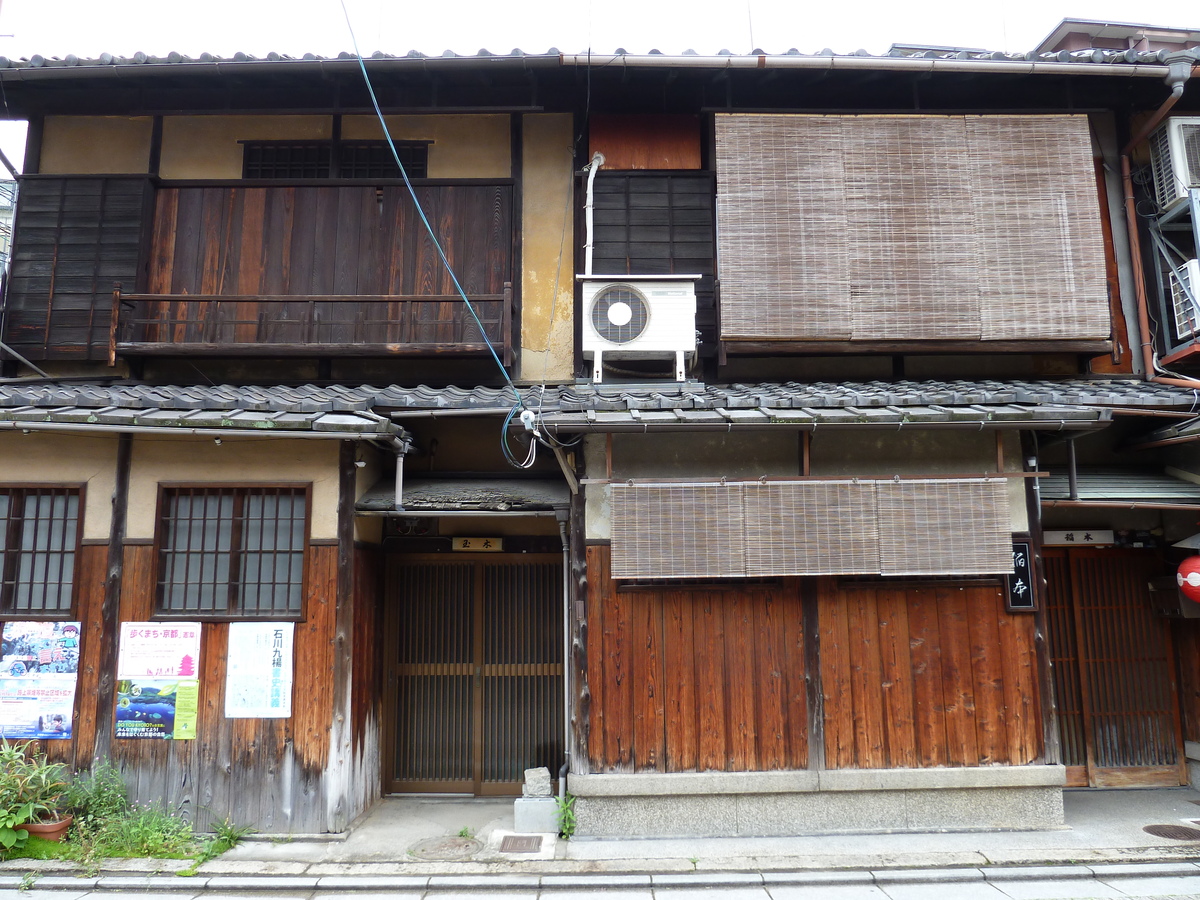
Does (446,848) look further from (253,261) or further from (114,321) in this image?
(253,261)

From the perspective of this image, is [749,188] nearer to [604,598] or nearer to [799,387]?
[799,387]

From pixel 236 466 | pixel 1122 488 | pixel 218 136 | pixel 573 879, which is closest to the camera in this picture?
pixel 573 879

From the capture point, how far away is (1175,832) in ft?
25.7

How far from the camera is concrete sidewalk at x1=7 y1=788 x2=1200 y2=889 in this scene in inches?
274

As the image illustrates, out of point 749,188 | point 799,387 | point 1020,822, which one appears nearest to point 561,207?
point 749,188

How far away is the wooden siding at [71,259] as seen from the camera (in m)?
10.1

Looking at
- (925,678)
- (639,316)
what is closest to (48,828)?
(639,316)

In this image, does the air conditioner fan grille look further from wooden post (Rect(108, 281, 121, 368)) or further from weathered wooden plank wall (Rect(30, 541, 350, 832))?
wooden post (Rect(108, 281, 121, 368))

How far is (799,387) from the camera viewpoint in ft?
30.4

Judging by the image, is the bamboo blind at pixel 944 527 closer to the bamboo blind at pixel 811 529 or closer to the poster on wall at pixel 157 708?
the bamboo blind at pixel 811 529

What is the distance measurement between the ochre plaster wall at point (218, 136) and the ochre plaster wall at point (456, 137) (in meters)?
0.61

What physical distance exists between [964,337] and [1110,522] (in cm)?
317

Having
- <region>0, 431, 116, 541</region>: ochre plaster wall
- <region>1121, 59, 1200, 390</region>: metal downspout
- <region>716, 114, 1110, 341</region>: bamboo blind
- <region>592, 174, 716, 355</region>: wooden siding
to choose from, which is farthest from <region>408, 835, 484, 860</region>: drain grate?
<region>1121, 59, 1200, 390</region>: metal downspout

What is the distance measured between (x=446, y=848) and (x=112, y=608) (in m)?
4.55
